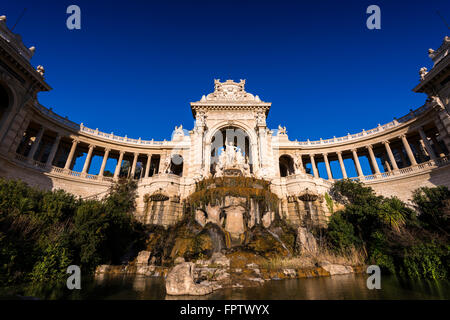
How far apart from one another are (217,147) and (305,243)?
28284 mm

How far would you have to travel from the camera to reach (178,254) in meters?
16.8

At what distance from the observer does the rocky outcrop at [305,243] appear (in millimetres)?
16875

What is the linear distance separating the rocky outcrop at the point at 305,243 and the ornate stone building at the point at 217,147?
10036 mm

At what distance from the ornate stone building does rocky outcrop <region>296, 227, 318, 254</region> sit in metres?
10.0

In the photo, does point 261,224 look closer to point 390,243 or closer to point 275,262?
point 275,262

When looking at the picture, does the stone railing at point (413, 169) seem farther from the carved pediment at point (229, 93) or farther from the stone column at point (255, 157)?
the carved pediment at point (229, 93)

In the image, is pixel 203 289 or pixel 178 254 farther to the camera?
pixel 178 254

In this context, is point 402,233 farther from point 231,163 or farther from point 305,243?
point 231,163

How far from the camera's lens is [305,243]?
56.7 ft

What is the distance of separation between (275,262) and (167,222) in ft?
51.3

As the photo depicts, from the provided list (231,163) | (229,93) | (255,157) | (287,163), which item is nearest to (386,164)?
(287,163)

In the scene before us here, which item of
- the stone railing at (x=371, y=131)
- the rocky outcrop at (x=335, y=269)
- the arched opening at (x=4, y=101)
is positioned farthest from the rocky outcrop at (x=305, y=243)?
the arched opening at (x=4, y=101)

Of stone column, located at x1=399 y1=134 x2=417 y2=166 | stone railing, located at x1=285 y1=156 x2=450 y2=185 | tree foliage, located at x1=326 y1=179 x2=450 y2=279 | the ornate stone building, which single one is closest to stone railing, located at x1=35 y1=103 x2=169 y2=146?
the ornate stone building

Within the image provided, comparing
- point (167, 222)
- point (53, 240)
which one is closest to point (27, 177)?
point (167, 222)
